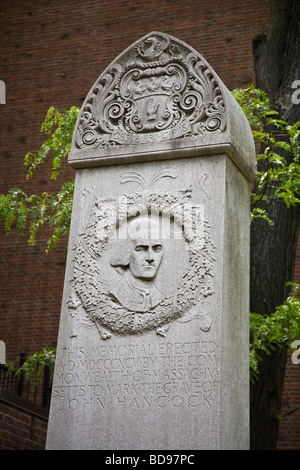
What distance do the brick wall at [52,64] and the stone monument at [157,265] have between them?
7.93m

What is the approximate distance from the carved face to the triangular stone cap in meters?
0.60

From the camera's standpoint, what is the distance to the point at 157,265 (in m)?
4.75

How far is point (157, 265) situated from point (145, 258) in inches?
3.7

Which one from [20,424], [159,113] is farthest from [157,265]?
[20,424]

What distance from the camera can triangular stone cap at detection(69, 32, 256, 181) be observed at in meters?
4.88

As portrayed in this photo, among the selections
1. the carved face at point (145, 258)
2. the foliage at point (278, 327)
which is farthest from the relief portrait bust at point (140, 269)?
the foliage at point (278, 327)

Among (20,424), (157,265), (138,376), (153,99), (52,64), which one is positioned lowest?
(20,424)

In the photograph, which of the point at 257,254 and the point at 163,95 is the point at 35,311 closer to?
the point at 257,254

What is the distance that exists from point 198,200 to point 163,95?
85 cm

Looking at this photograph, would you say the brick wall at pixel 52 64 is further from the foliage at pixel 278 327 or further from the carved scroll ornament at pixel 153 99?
the carved scroll ornament at pixel 153 99

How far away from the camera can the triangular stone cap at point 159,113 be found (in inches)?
192

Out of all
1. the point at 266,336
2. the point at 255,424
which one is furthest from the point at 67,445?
the point at 255,424

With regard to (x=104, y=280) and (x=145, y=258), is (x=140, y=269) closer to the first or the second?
(x=145, y=258)

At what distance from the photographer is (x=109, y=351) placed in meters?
4.69
